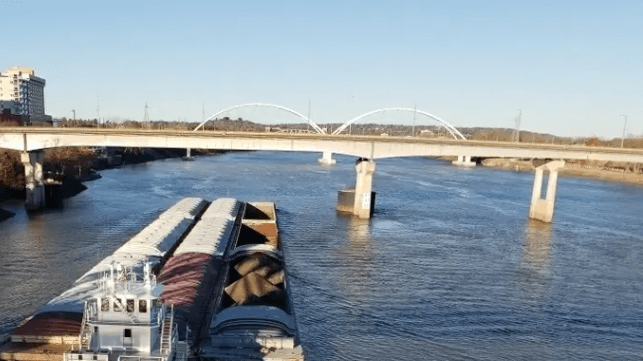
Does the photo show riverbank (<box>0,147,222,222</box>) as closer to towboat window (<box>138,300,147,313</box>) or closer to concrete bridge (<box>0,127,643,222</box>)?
concrete bridge (<box>0,127,643,222</box>)

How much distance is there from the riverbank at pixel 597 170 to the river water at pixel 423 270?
70655 mm

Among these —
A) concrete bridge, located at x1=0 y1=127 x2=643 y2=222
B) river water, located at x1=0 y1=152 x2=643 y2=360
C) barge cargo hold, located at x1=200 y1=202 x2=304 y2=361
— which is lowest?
river water, located at x1=0 y1=152 x2=643 y2=360

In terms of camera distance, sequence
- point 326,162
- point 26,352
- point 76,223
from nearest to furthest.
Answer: point 26,352 → point 76,223 → point 326,162

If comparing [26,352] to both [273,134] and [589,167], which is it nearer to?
[273,134]

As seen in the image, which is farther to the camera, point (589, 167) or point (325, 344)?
point (589, 167)

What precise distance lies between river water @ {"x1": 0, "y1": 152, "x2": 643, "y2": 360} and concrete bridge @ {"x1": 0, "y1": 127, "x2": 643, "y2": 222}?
4.15 m

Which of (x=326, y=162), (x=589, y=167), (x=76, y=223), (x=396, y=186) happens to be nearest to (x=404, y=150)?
(x=396, y=186)

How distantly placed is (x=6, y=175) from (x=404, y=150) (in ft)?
187

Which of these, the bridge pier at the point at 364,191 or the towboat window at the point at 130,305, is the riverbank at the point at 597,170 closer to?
the bridge pier at the point at 364,191

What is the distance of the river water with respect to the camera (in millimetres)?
28797

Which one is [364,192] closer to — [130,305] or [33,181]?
[33,181]

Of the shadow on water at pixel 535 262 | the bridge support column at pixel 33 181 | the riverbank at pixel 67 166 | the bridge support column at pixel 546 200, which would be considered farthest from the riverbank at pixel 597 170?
the bridge support column at pixel 33 181

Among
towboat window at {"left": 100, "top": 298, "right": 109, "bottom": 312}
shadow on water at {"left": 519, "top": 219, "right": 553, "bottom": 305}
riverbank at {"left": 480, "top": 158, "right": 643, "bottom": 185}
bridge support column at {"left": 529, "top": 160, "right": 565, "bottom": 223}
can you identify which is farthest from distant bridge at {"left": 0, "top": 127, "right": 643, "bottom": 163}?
riverbank at {"left": 480, "top": 158, "right": 643, "bottom": 185}

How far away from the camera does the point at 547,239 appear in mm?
57344
